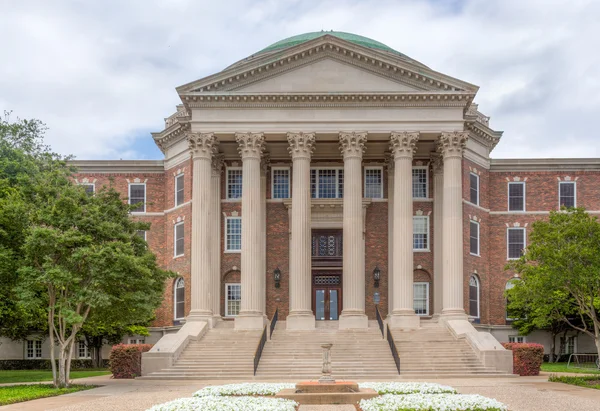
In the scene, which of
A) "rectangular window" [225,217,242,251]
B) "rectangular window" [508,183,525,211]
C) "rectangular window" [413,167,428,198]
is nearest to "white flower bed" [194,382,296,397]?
"rectangular window" [225,217,242,251]

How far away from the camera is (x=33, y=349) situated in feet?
164

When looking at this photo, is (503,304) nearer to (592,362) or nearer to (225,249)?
(592,362)

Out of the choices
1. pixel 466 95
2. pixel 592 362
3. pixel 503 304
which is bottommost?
pixel 592 362

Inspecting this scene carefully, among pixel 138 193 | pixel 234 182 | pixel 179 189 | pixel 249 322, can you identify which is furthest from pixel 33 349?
pixel 249 322

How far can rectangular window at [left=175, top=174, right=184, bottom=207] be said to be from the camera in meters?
49.4

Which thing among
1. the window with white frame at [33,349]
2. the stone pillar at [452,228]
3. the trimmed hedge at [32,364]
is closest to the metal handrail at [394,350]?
the stone pillar at [452,228]

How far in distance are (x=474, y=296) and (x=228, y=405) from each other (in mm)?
32437

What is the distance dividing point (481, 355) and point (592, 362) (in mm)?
15558

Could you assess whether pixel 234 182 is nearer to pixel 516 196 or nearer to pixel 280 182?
Result: pixel 280 182

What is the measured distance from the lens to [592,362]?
47.0 m

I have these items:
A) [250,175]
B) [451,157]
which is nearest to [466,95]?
[451,157]

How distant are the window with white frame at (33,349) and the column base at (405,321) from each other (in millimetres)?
23459

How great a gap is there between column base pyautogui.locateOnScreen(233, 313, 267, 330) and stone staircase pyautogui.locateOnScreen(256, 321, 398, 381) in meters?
1.03

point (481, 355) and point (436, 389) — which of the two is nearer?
point (436, 389)
